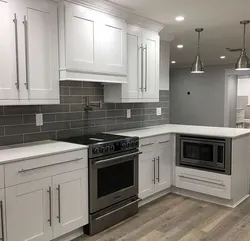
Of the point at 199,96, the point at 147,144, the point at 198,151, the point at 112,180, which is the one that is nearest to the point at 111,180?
the point at 112,180

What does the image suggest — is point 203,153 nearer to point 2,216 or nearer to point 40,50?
point 40,50

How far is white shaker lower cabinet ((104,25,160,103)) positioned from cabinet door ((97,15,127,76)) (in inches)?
8.6

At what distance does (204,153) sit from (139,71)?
1.40 meters

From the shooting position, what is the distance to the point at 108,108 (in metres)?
3.80

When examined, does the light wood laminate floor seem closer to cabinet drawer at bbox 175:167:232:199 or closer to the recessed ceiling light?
cabinet drawer at bbox 175:167:232:199

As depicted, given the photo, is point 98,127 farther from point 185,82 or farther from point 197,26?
point 185,82

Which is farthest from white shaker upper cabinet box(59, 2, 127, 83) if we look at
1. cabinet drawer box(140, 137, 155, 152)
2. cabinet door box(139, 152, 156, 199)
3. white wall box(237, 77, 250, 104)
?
white wall box(237, 77, 250, 104)

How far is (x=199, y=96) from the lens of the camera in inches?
354

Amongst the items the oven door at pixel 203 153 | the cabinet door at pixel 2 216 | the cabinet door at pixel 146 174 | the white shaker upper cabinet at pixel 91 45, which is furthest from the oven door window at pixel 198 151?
the cabinet door at pixel 2 216

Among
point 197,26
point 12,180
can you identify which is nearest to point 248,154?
point 197,26

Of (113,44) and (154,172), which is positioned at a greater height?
(113,44)

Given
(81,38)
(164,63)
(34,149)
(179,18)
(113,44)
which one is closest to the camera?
(34,149)

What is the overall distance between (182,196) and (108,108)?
165 centimetres

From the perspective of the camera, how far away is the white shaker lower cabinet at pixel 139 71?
3.58 meters
